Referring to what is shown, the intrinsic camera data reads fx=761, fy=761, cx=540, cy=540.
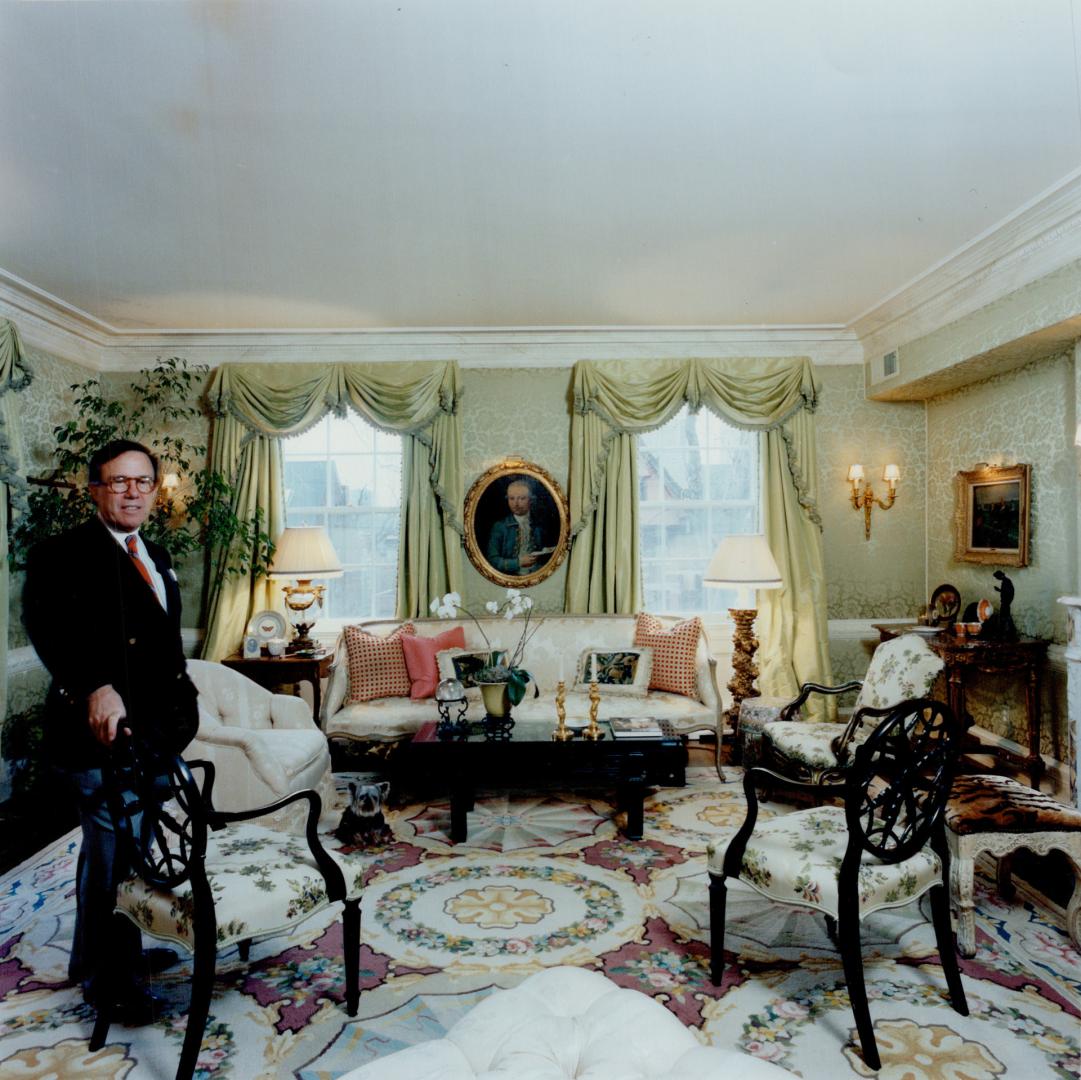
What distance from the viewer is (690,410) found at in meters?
5.41

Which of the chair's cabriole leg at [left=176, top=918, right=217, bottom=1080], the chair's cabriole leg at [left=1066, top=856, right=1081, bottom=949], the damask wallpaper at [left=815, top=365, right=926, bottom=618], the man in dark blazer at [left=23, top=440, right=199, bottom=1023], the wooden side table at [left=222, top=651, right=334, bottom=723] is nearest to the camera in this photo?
the chair's cabriole leg at [left=176, top=918, right=217, bottom=1080]

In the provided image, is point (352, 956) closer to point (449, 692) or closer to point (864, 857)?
point (864, 857)

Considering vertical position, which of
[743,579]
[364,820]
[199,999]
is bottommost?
[364,820]

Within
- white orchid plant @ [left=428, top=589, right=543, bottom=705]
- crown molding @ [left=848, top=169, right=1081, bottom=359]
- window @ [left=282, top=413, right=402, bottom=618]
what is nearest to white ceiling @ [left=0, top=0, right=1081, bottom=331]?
crown molding @ [left=848, top=169, right=1081, bottom=359]

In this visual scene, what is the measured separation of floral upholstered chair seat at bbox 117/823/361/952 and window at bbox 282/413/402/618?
11.0 feet

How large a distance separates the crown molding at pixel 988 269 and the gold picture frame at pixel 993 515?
0.98 m

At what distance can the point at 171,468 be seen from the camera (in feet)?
17.7

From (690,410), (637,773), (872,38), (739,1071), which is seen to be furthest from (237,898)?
(690,410)

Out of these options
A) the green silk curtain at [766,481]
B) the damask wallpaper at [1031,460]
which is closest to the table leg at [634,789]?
the green silk curtain at [766,481]

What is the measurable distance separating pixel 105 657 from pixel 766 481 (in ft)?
14.5

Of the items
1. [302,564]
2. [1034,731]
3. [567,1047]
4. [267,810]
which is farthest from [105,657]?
[1034,731]

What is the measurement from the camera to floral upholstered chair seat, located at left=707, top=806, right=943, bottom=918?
2105mm

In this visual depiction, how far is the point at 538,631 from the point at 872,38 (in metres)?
3.61

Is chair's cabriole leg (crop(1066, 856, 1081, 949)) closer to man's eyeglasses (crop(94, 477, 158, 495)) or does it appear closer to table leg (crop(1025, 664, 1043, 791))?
table leg (crop(1025, 664, 1043, 791))
